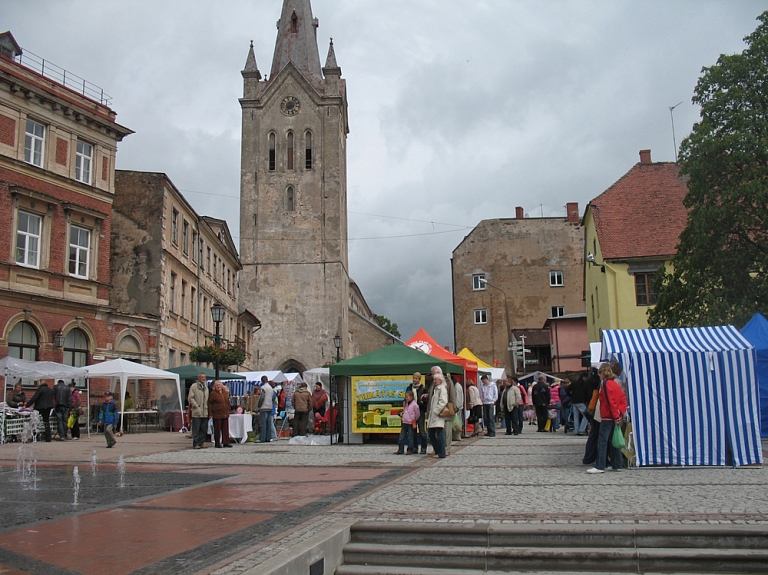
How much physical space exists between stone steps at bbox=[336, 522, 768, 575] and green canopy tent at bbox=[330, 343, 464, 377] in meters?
10.7

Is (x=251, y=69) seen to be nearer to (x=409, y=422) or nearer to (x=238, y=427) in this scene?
(x=238, y=427)

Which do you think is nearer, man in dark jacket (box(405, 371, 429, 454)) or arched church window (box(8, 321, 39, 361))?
Answer: man in dark jacket (box(405, 371, 429, 454))

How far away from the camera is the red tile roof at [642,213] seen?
32.6 m

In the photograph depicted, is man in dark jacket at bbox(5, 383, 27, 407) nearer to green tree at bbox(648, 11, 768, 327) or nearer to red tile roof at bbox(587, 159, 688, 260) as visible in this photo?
green tree at bbox(648, 11, 768, 327)

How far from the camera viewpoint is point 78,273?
88.1 ft

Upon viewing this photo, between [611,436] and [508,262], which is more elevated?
[508,262]

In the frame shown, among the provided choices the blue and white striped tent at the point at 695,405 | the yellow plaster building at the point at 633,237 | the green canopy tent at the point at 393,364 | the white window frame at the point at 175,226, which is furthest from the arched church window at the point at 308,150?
the blue and white striped tent at the point at 695,405

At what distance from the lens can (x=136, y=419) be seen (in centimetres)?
2800

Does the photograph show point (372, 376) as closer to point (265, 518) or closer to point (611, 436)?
point (611, 436)

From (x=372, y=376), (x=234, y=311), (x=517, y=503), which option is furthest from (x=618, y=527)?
(x=234, y=311)

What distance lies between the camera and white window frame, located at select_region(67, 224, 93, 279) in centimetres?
2653

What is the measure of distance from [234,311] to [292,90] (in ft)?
67.6

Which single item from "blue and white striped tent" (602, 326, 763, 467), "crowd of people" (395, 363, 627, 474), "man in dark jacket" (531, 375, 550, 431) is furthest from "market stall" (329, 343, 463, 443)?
"blue and white striped tent" (602, 326, 763, 467)

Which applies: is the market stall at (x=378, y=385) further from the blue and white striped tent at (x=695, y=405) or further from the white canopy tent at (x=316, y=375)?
the white canopy tent at (x=316, y=375)
